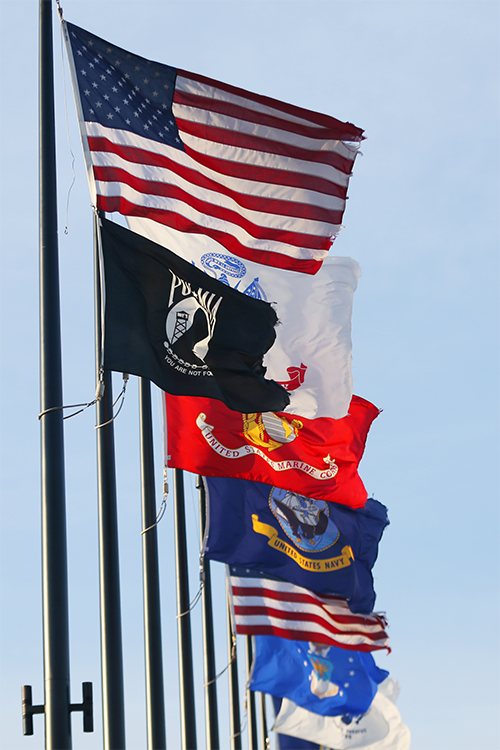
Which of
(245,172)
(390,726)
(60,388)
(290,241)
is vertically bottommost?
(390,726)

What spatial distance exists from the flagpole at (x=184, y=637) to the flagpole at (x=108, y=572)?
21.8 ft

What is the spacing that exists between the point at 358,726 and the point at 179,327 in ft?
71.7

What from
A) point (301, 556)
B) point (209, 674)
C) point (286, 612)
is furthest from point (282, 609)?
point (209, 674)

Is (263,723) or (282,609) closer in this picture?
(282,609)

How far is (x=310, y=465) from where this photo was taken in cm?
1872

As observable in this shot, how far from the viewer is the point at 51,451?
338 inches

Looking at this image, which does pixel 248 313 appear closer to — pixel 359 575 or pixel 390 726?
pixel 359 575

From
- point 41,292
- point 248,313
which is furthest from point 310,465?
point 41,292

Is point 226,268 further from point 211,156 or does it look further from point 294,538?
point 294,538

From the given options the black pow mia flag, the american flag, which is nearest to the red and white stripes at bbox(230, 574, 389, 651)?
the american flag

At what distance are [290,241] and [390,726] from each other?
841 inches

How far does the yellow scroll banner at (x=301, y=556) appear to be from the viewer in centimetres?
1986

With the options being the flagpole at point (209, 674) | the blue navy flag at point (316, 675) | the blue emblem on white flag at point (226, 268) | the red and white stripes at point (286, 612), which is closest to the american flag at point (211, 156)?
the blue emblem on white flag at point (226, 268)

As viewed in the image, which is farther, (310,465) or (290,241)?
(310,465)
